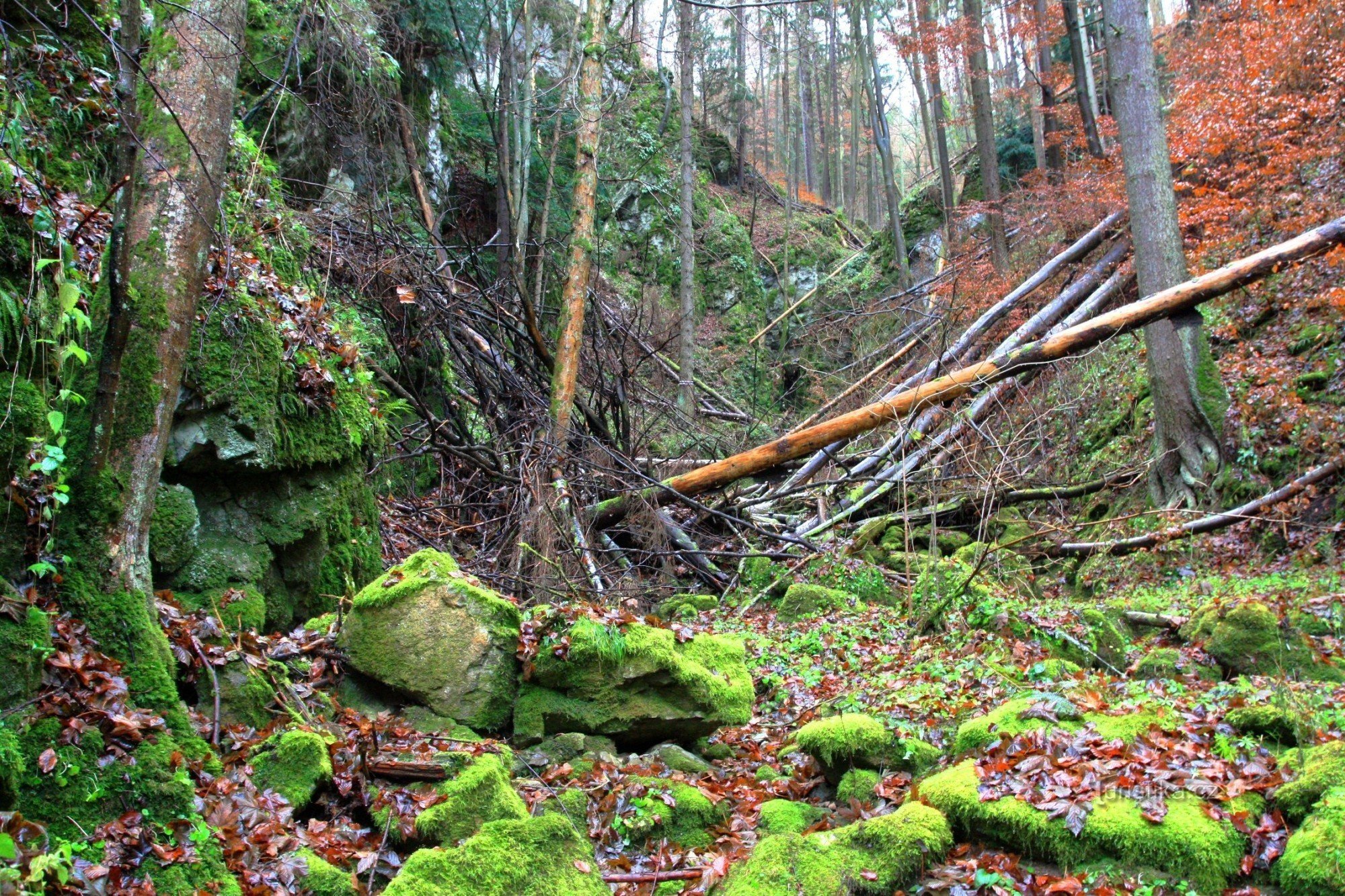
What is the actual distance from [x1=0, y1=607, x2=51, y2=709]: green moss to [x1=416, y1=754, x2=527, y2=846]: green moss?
1.54m

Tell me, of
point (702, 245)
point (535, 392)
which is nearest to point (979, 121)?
point (702, 245)

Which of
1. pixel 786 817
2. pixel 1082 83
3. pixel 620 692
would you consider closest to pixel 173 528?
pixel 620 692

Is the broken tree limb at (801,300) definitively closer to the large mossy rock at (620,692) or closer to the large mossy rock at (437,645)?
the large mossy rock at (620,692)

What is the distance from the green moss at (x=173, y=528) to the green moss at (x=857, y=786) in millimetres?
3814

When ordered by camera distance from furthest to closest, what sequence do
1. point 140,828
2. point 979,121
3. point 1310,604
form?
point 979,121 → point 1310,604 → point 140,828

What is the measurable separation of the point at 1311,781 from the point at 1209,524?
20.2 ft

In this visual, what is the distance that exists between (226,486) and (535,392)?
5.41 metres

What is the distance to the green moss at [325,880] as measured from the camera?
310cm

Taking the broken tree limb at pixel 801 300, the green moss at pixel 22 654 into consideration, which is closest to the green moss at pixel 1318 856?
the green moss at pixel 22 654

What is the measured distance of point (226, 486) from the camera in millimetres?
5266

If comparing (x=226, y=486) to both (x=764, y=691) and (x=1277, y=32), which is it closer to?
(x=764, y=691)

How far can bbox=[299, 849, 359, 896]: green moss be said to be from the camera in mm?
3096

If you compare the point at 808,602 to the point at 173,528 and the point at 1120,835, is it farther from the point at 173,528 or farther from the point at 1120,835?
the point at 173,528

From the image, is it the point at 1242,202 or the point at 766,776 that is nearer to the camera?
the point at 766,776
